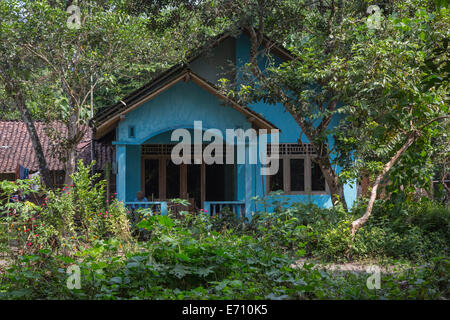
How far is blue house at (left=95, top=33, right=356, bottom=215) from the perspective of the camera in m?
13.1

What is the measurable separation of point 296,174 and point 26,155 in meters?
12.4

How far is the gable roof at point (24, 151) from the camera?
2141 centimetres

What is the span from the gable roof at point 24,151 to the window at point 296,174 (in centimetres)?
784

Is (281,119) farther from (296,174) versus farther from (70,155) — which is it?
(70,155)

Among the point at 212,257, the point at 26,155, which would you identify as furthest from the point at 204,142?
the point at 26,155

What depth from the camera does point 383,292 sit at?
19.2 ft

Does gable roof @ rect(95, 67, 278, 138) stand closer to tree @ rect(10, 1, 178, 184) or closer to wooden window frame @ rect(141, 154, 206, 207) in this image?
tree @ rect(10, 1, 178, 184)

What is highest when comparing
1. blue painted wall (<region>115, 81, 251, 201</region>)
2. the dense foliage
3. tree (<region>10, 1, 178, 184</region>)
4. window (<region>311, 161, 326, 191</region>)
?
tree (<region>10, 1, 178, 184</region>)

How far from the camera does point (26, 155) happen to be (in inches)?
871

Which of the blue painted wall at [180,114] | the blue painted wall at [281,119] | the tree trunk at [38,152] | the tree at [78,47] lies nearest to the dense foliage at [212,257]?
the blue painted wall at [180,114]

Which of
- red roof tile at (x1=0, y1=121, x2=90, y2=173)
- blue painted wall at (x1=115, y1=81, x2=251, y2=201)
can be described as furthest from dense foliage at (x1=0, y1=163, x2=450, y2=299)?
red roof tile at (x1=0, y1=121, x2=90, y2=173)
